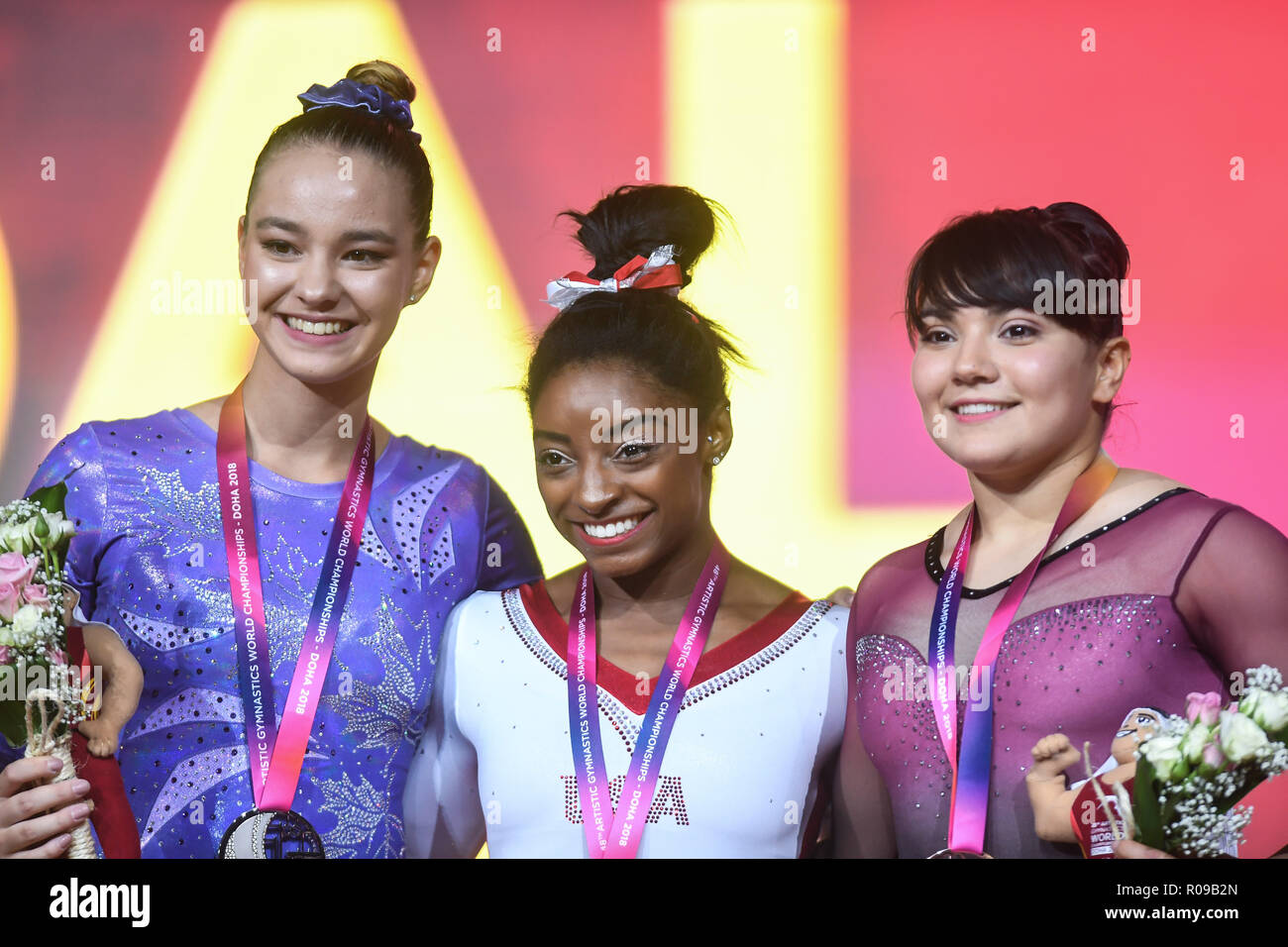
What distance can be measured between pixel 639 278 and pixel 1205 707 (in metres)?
1.44

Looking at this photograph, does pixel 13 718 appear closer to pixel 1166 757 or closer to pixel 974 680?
pixel 974 680

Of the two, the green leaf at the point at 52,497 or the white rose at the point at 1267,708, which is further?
the green leaf at the point at 52,497

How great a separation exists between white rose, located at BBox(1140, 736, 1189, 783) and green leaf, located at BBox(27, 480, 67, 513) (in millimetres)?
2357

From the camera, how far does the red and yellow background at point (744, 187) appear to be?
337 cm

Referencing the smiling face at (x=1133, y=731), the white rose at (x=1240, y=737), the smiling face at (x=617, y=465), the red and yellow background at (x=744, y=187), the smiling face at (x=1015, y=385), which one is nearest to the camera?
the white rose at (x=1240, y=737)

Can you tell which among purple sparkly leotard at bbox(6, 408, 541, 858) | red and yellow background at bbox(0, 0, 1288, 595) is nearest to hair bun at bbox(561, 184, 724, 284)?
red and yellow background at bbox(0, 0, 1288, 595)

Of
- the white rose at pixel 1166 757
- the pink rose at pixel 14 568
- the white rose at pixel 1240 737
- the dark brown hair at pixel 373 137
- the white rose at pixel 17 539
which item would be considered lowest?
the white rose at pixel 1166 757

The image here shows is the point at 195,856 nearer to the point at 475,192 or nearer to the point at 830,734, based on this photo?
the point at 830,734

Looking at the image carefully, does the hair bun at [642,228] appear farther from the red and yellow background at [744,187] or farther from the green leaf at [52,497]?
the green leaf at [52,497]

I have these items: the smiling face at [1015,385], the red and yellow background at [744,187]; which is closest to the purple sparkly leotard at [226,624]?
the red and yellow background at [744,187]

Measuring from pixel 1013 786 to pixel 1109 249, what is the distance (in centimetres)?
115

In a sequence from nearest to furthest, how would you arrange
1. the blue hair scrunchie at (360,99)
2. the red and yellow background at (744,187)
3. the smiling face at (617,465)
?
the smiling face at (617,465), the blue hair scrunchie at (360,99), the red and yellow background at (744,187)

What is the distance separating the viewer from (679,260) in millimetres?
3182

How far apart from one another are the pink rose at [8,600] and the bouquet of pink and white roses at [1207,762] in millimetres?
2332
